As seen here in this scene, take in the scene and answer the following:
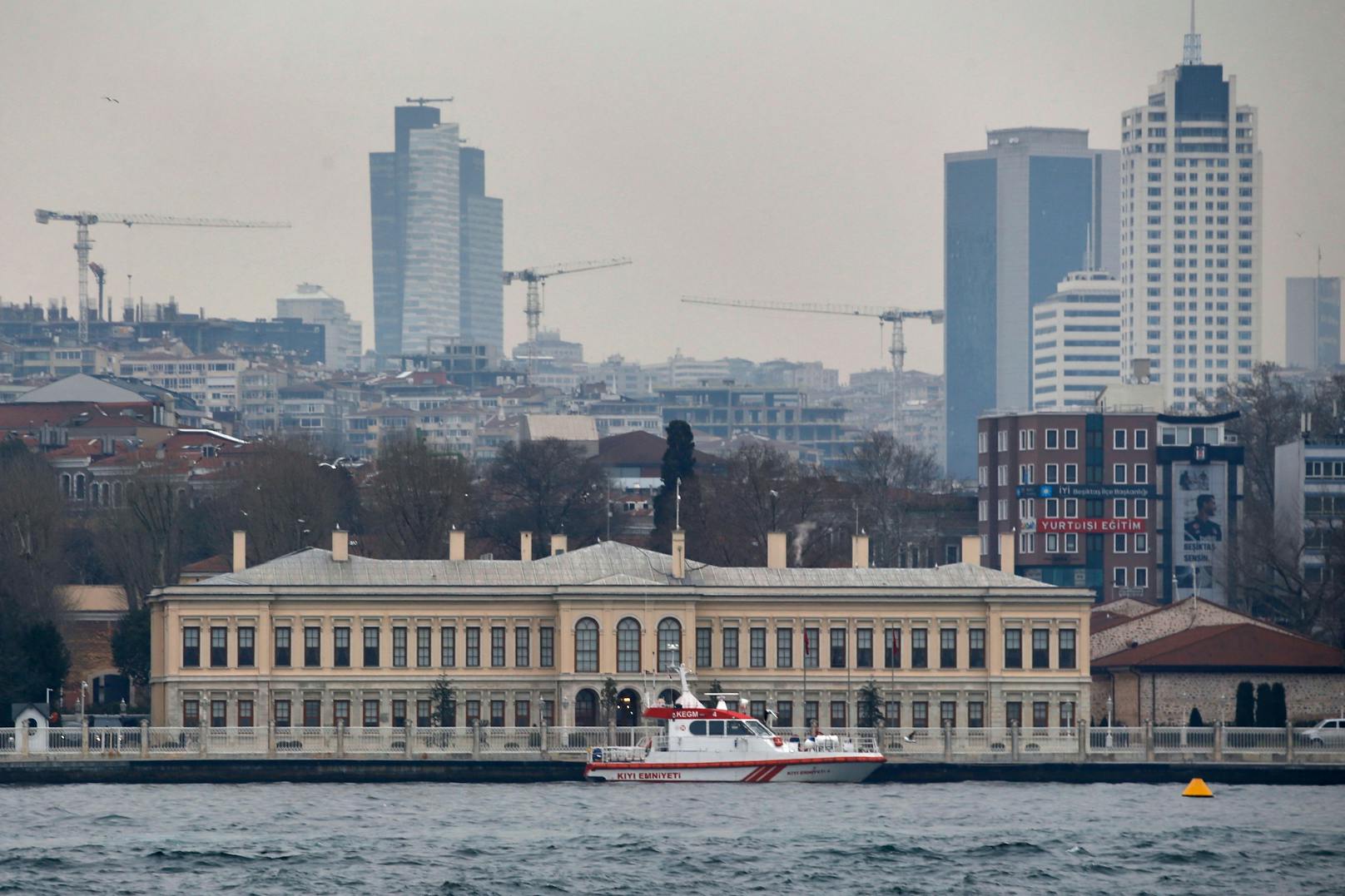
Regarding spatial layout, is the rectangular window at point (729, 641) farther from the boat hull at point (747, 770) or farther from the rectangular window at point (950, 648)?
the boat hull at point (747, 770)

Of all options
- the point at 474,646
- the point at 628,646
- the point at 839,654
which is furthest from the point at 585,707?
the point at 839,654

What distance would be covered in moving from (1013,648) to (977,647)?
3.59 ft

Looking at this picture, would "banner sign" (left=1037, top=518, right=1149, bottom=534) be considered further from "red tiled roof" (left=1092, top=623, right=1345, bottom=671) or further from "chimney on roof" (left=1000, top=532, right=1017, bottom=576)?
"chimney on roof" (left=1000, top=532, right=1017, bottom=576)

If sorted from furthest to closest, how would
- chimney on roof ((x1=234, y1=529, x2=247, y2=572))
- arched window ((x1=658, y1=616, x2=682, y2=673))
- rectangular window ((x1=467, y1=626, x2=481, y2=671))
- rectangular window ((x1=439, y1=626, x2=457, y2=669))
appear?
chimney on roof ((x1=234, y1=529, x2=247, y2=572)) < rectangular window ((x1=467, y1=626, x2=481, y2=671)) < rectangular window ((x1=439, y1=626, x2=457, y2=669)) < arched window ((x1=658, y1=616, x2=682, y2=673))

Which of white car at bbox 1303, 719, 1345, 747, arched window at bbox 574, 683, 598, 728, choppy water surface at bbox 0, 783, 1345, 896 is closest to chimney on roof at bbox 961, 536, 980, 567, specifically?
arched window at bbox 574, 683, 598, 728

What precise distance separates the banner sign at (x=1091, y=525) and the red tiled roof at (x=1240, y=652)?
59719 mm

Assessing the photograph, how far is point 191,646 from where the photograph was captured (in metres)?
95.4

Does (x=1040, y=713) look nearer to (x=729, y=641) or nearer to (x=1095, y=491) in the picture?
(x=729, y=641)

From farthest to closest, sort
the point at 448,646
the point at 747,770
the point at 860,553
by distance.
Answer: the point at 860,553, the point at 448,646, the point at 747,770

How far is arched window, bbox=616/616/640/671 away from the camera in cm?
9650

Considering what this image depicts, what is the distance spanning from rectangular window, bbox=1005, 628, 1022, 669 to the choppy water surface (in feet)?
40.6

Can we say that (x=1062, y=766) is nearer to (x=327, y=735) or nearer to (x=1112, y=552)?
(x=327, y=735)

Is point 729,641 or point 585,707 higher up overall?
point 729,641

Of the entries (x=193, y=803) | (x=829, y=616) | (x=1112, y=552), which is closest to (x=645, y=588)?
(x=829, y=616)
